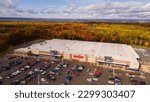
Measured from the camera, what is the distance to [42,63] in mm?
9641

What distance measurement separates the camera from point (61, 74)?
8.07m

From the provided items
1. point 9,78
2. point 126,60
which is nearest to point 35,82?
point 9,78

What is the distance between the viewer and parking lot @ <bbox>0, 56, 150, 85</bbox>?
7215 millimetres

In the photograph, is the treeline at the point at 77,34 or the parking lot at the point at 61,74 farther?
the treeline at the point at 77,34

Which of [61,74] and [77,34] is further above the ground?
[77,34]

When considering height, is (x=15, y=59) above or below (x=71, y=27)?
below

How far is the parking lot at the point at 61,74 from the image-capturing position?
7.21m

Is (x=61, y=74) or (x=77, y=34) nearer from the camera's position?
(x=61, y=74)

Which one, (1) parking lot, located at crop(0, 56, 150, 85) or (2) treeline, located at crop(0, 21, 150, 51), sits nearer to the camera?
(1) parking lot, located at crop(0, 56, 150, 85)

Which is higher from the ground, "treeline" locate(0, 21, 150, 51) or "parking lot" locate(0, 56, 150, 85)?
"treeline" locate(0, 21, 150, 51)

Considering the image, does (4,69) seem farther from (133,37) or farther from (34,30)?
(133,37)

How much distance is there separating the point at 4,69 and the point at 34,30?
931 centimetres

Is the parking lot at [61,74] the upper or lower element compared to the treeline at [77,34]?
lower

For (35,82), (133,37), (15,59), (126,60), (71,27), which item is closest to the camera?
(35,82)
